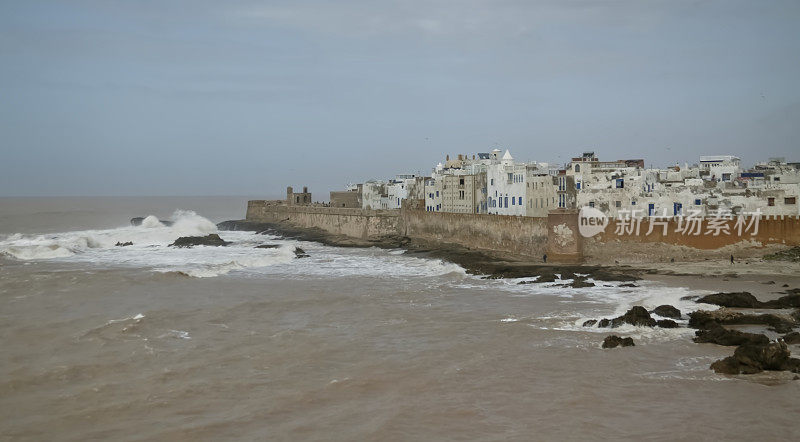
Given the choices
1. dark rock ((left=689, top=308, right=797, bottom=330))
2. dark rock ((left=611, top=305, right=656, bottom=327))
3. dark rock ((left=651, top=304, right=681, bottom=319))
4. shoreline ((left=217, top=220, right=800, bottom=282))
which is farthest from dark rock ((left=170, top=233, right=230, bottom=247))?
dark rock ((left=689, top=308, right=797, bottom=330))

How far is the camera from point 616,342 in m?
15.2

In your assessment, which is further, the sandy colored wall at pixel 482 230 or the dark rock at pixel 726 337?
the sandy colored wall at pixel 482 230

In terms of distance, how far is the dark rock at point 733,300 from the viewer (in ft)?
63.6

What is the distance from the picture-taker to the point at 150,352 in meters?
15.7

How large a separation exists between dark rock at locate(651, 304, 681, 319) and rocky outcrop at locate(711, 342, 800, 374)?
4.63 meters

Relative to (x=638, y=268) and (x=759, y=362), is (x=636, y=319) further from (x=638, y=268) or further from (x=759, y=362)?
(x=638, y=268)

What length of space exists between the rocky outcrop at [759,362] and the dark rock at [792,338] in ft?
6.46

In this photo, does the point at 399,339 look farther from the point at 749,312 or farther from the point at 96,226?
the point at 96,226

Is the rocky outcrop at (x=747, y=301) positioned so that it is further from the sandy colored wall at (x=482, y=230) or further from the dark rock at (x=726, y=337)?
the sandy colored wall at (x=482, y=230)

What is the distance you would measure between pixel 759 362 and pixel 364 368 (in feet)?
24.4

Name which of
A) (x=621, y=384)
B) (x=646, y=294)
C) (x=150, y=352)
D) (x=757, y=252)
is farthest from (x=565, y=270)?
(x=150, y=352)

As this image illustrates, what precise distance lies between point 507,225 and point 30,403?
24.8 m

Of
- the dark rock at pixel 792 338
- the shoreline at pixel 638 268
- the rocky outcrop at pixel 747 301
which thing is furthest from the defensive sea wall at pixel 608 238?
the dark rock at pixel 792 338

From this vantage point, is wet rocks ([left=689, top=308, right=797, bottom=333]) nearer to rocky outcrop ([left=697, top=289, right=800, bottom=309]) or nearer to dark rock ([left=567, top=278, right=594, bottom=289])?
rocky outcrop ([left=697, top=289, right=800, bottom=309])
